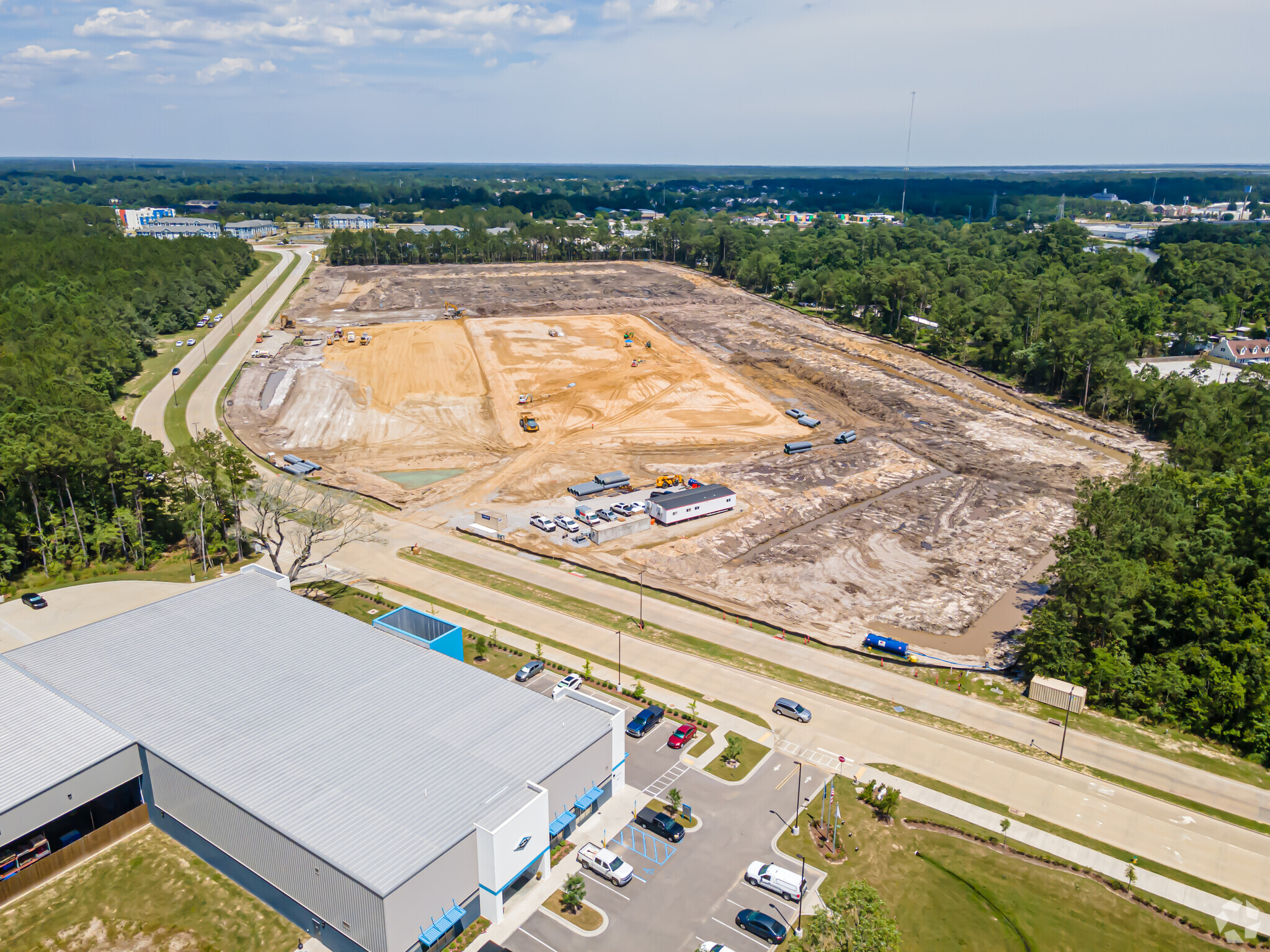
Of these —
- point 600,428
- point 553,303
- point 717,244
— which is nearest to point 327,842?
point 600,428

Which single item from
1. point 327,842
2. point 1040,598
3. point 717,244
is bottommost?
point 1040,598

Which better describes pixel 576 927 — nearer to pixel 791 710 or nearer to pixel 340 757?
pixel 340 757

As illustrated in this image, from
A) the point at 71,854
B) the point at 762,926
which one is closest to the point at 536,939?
the point at 762,926

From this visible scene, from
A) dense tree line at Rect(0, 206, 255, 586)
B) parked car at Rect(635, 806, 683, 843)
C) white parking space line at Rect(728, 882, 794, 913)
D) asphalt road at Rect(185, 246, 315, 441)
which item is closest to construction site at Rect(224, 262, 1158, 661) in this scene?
asphalt road at Rect(185, 246, 315, 441)

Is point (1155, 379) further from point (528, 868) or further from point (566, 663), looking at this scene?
point (528, 868)

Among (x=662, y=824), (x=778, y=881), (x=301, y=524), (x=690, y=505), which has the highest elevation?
(x=301, y=524)
